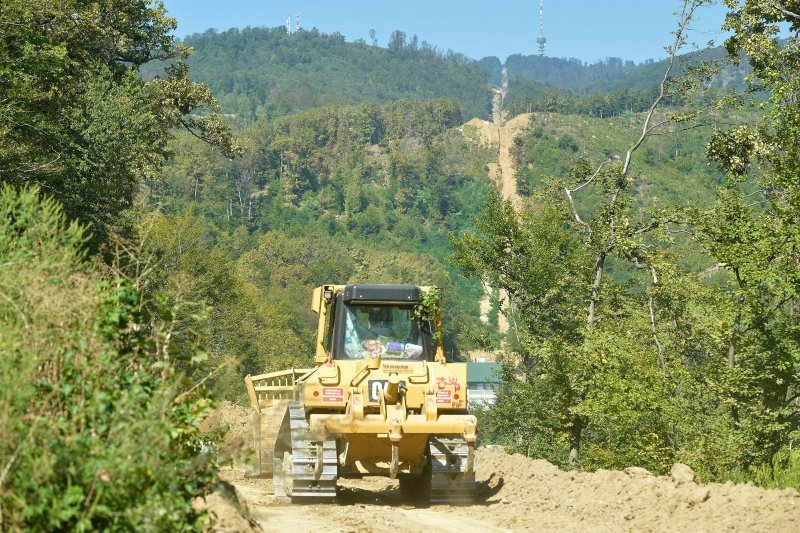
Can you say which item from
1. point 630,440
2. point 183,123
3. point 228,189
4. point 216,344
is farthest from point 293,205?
point 630,440

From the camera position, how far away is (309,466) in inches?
560

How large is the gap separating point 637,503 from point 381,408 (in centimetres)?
Result: 344

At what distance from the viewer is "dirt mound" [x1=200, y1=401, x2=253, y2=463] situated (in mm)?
8070

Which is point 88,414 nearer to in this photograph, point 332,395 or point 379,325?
point 332,395

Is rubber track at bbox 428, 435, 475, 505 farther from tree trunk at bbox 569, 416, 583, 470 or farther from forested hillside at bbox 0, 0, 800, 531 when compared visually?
tree trunk at bbox 569, 416, 583, 470

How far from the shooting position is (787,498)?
37.6 feet

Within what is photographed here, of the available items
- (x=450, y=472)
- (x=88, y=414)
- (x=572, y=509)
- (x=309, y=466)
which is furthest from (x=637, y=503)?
(x=88, y=414)

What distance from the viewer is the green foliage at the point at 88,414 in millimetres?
6727

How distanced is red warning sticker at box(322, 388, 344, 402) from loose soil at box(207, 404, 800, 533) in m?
1.40

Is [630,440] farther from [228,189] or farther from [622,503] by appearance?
[228,189]

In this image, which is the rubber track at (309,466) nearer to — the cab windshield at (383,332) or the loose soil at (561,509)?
the loose soil at (561,509)

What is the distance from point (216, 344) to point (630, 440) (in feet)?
115

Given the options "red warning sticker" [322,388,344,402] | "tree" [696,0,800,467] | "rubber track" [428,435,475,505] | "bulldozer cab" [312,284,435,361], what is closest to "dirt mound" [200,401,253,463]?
"red warning sticker" [322,388,344,402]

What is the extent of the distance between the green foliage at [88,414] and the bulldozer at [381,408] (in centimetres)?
542
